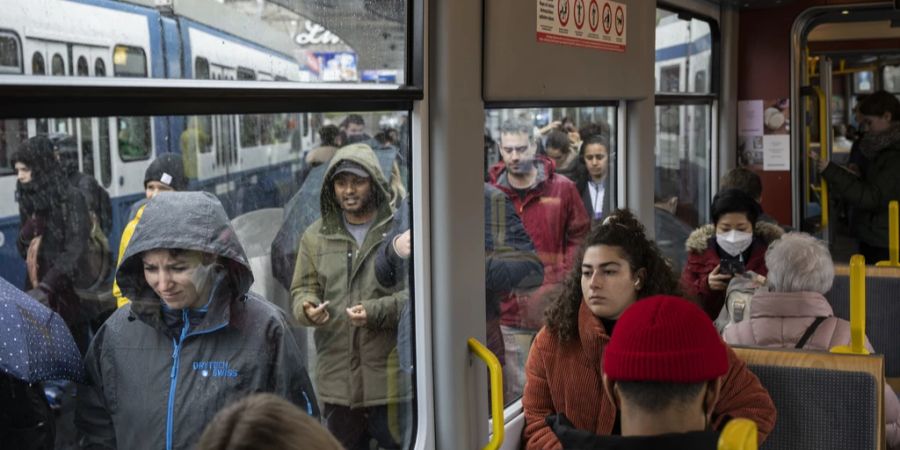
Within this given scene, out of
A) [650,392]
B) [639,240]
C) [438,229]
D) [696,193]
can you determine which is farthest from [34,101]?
[696,193]

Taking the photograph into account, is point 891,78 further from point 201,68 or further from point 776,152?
point 201,68

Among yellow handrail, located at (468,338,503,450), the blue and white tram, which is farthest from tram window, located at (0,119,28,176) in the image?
yellow handrail, located at (468,338,503,450)

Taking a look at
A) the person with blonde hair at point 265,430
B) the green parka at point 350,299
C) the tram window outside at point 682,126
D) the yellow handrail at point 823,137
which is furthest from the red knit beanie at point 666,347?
the yellow handrail at point 823,137

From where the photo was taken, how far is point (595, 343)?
3.06 m

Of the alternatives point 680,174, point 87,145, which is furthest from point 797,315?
point 680,174

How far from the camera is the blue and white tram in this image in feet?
5.91

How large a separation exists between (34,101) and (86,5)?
26 centimetres

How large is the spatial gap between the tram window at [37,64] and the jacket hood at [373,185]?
995 millimetres

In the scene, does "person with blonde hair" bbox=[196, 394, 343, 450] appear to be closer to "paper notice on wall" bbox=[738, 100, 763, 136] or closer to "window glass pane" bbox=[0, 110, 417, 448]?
"window glass pane" bbox=[0, 110, 417, 448]

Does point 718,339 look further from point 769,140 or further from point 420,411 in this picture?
point 769,140

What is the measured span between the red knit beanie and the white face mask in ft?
9.88

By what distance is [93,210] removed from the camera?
6.42ft

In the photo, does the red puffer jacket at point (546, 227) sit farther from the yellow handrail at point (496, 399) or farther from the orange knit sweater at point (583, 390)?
the yellow handrail at point (496, 399)

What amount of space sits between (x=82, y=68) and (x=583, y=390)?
1.71m
